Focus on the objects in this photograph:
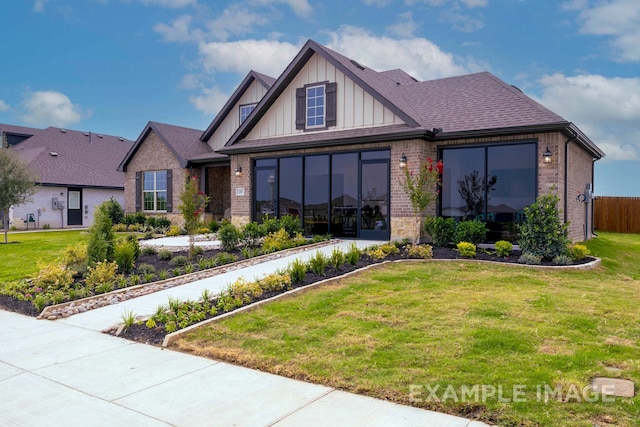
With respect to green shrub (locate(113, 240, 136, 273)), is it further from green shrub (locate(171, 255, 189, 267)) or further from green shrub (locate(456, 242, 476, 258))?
green shrub (locate(456, 242, 476, 258))

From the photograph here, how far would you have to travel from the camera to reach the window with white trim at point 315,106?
15.9m

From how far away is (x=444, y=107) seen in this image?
14.9 m

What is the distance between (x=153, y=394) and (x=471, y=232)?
9880 mm

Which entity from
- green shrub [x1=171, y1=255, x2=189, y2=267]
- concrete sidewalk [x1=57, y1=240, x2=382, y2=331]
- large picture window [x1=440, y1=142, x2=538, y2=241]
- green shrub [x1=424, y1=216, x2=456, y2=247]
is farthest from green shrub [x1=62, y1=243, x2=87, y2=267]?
large picture window [x1=440, y1=142, x2=538, y2=241]

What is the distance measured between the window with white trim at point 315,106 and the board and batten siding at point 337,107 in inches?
12.1

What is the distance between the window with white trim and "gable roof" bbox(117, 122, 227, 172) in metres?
5.81

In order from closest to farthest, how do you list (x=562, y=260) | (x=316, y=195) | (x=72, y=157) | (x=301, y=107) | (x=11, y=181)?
(x=562, y=260)
(x=316, y=195)
(x=301, y=107)
(x=11, y=181)
(x=72, y=157)

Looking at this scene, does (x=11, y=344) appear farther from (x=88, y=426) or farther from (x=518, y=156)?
(x=518, y=156)

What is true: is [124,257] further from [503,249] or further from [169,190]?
[169,190]

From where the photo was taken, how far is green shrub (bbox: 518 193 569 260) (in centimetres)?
1079

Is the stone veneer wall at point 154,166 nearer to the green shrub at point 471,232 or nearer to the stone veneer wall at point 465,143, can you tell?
the stone veneer wall at point 465,143

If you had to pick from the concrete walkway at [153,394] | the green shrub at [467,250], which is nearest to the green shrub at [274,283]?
the concrete walkway at [153,394]

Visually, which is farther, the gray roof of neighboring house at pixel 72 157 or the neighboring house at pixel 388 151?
the gray roof of neighboring house at pixel 72 157

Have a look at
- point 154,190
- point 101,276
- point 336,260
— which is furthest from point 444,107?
point 154,190
